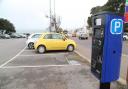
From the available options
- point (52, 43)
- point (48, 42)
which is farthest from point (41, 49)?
point (52, 43)

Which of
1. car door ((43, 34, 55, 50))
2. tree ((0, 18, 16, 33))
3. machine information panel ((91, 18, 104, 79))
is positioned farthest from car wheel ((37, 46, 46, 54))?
tree ((0, 18, 16, 33))

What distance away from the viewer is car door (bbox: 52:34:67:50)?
1945 centimetres

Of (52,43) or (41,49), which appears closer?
(41,49)

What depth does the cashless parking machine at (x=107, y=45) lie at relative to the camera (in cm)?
397

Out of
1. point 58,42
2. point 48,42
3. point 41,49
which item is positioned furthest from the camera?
point 58,42

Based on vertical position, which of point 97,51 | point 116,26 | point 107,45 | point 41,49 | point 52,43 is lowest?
point 41,49

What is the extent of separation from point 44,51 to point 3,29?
7489cm

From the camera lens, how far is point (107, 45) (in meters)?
4.04

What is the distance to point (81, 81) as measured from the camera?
787 centimetres

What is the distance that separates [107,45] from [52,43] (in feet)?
50.7

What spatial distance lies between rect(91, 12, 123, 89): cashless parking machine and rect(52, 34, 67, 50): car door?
15180 mm

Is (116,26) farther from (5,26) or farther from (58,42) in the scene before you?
(5,26)

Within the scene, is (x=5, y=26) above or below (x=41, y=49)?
above

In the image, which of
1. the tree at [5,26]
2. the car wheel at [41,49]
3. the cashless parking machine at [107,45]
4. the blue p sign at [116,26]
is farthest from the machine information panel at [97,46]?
the tree at [5,26]
